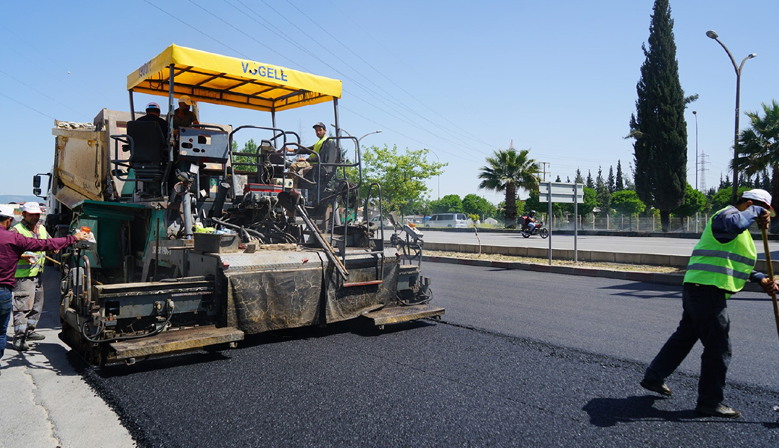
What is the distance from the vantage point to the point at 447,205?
9312cm

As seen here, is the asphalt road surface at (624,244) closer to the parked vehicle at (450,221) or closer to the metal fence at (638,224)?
the metal fence at (638,224)

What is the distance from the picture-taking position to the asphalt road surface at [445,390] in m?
3.43

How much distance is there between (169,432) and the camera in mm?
3471

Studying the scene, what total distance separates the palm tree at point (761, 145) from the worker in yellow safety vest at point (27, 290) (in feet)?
80.8

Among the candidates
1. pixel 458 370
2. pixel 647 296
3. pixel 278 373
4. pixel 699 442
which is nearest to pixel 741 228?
pixel 699 442

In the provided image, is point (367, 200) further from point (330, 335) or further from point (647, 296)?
point (647, 296)

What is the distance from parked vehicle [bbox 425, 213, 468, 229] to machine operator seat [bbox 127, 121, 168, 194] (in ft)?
133

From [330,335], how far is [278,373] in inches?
Result: 55.0

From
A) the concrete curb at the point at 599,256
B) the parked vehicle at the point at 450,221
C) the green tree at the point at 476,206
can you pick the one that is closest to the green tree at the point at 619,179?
the green tree at the point at 476,206

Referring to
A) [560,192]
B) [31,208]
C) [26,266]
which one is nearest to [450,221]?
[560,192]

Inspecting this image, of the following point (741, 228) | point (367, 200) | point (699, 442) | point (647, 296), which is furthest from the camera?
point (647, 296)

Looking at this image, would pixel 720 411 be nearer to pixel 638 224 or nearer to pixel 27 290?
pixel 27 290

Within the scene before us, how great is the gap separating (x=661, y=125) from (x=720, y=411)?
109 ft

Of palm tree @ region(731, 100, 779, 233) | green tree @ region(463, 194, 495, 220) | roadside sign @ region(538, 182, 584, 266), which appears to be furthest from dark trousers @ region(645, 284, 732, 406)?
green tree @ region(463, 194, 495, 220)
